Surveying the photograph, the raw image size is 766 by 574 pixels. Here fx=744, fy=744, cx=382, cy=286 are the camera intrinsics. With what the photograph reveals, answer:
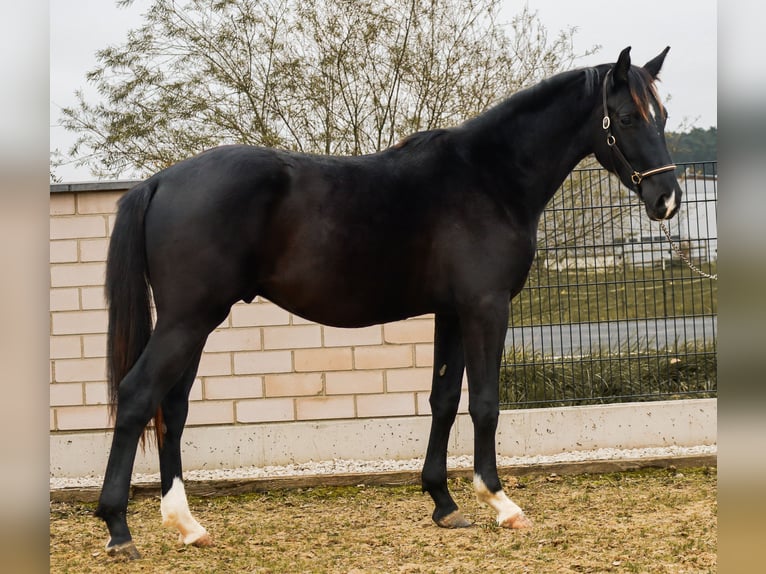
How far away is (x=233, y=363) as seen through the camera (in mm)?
5410

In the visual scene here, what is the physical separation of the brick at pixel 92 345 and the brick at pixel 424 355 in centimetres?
226

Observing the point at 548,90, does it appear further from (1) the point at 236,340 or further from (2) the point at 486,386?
(1) the point at 236,340

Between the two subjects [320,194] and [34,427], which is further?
[320,194]

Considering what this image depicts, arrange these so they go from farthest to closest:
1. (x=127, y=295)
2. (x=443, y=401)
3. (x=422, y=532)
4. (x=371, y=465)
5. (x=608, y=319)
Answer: (x=608, y=319) < (x=371, y=465) < (x=443, y=401) < (x=422, y=532) < (x=127, y=295)

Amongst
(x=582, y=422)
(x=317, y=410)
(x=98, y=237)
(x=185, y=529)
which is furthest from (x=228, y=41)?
(x=185, y=529)

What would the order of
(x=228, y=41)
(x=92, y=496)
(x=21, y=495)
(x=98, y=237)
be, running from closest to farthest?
(x=21, y=495) < (x=92, y=496) < (x=98, y=237) < (x=228, y=41)

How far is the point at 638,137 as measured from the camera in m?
3.66

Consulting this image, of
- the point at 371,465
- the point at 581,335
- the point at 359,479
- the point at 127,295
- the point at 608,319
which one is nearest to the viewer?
the point at 127,295

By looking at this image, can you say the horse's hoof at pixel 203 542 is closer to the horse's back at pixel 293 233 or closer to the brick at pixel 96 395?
the horse's back at pixel 293 233

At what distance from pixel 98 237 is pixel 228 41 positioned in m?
6.24

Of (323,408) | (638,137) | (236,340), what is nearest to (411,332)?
(323,408)

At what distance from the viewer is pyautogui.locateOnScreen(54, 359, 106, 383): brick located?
536cm

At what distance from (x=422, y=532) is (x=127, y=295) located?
6.28 feet

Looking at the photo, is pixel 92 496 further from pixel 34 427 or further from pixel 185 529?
pixel 34 427
